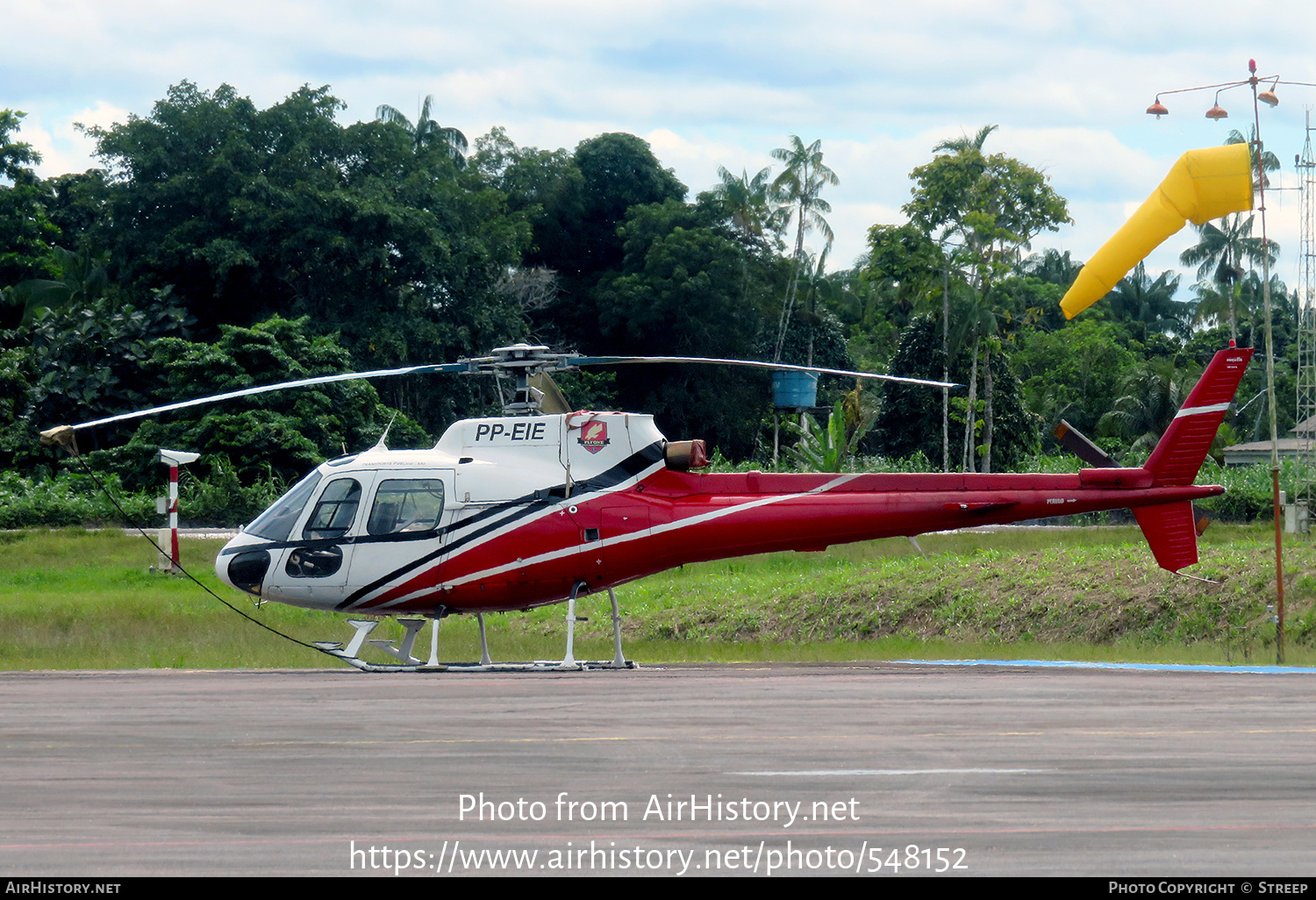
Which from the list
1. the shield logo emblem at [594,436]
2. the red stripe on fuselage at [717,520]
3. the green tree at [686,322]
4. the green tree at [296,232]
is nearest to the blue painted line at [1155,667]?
the red stripe on fuselage at [717,520]

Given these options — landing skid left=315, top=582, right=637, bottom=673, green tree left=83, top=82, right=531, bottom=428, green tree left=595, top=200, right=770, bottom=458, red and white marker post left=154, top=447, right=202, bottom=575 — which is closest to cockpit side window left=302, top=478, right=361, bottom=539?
landing skid left=315, top=582, right=637, bottom=673

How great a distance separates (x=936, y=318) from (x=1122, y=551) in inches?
1135

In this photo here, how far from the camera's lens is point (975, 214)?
50969mm

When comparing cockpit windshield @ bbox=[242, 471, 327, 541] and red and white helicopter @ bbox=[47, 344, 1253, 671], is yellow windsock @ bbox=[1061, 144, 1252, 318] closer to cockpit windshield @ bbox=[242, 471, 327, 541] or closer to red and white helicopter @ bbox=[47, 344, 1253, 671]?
red and white helicopter @ bbox=[47, 344, 1253, 671]

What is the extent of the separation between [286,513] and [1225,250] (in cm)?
8543

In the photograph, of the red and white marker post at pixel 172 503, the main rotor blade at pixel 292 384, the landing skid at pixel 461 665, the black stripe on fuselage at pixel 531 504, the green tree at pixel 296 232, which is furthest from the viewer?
the green tree at pixel 296 232

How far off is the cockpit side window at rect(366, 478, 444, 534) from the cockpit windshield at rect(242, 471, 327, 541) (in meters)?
0.84

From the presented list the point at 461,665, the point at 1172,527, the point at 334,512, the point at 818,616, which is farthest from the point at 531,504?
the point at 818,616

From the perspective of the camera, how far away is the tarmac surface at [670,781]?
20.9 feet

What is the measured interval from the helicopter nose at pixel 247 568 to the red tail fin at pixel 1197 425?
33.8 feet

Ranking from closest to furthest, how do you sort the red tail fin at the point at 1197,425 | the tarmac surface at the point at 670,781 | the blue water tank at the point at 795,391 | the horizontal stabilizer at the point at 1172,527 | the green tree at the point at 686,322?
the tarmac surface at the point at 670,781 → the red tail fin at the point at 1197,425 → the horizontal stabilizer at the point at 1172,527 → the blue water tank at the point at 795,391 → the green tree at the point at 686,322

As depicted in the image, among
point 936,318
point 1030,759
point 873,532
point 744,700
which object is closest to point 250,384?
point 936,318

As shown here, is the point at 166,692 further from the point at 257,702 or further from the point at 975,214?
the point at 975,214

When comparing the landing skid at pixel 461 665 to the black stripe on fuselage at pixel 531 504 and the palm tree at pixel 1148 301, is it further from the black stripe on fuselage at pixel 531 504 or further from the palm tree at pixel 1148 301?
the palm tree at pixel 1148 301
